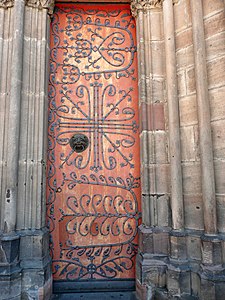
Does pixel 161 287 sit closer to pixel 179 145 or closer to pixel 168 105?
pixel 179 145

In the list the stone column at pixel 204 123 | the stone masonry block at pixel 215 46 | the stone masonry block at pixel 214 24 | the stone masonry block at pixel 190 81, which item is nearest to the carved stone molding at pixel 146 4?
the stone column at pixel 204 123

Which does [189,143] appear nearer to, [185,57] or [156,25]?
[185,57]

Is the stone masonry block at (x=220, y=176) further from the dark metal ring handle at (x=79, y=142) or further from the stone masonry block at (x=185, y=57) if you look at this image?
the dark metal ring handle at (x=79, y=142)

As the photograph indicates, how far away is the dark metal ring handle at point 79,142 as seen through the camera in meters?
3.02

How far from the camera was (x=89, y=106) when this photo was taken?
10.3ft

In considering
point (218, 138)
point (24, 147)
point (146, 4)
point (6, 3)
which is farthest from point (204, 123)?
point (6, 3)

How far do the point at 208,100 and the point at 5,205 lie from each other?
239cm

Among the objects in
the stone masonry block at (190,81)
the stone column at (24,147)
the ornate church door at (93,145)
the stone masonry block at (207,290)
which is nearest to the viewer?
the stone masonry block at (207,290)

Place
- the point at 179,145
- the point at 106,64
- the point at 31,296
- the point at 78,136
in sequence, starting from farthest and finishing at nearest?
the point at 106,64 < the point at 78,136 < the point at 179,145 < the point at 31,296

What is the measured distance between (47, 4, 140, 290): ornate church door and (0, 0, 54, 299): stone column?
0.73ft

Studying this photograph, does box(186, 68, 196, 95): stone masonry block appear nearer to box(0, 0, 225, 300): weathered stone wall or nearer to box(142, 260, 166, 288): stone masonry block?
box(0, 0, 225, 300): weathered stone wall

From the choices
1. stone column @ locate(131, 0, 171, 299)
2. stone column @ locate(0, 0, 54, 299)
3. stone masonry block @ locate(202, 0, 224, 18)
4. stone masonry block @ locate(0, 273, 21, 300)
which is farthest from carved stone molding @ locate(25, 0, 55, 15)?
stone masonry block @ locate(0, 273, 21, 300)

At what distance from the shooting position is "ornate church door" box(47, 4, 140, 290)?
115 inches

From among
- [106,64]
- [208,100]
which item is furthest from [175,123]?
[106,64]
